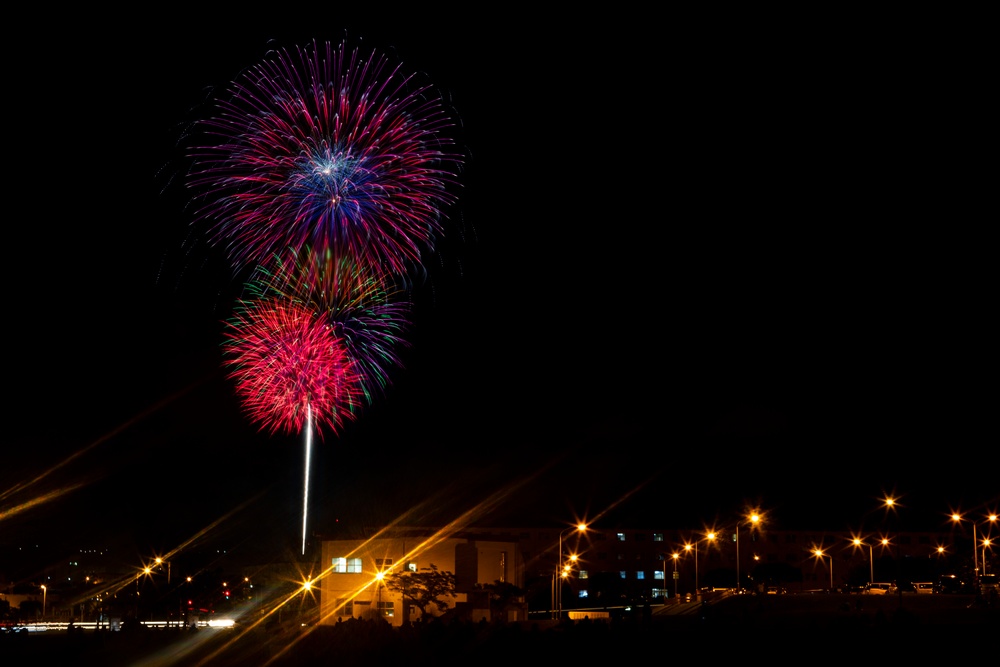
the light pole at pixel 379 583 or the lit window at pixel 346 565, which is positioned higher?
the lit window at pixel 346 565

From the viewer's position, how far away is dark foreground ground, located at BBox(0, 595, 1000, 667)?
20141mm

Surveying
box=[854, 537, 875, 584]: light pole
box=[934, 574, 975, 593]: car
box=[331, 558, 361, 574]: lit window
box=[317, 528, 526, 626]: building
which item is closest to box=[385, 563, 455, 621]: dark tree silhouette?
box=[317, 528, 526, 626]: building

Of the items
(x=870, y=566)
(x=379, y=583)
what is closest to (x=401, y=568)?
(x=379, y=583)

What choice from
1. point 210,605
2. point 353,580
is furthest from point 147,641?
point 210,605

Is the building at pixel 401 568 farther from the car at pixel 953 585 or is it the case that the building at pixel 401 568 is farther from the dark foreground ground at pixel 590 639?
the car at pixel 953 585

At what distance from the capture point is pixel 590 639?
861 inches

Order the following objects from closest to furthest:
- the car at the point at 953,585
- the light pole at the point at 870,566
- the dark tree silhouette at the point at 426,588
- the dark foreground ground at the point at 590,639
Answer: the dark foreground ground at the point at 590,639, the dark tree silhouette at the point at 426,588, the car at the point at 953,585, the light pole at the point at 870,566

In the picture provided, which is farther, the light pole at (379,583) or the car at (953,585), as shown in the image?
the light pole at (379,583)

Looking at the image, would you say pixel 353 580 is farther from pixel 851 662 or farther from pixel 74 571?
pixel 74 571

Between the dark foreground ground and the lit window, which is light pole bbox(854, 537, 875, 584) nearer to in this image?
the dark foreground ground

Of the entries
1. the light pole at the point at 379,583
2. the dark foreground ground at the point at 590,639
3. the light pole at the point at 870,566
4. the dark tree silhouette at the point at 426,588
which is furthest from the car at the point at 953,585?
the light pole at the point at 379,583

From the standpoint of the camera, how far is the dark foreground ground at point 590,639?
20.1 m

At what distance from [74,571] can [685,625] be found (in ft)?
232

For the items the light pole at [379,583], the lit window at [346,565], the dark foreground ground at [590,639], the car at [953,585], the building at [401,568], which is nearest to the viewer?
the dark foreground ground at [590,639]
